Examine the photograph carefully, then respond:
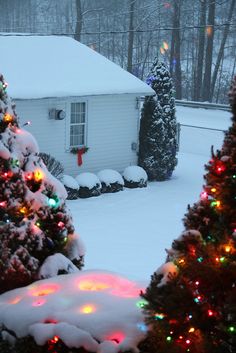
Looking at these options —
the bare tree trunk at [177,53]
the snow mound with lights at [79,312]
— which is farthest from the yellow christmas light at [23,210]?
the bare tree trunk at [177,53]

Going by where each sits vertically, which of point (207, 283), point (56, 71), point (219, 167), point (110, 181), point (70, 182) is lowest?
point (110, 181)

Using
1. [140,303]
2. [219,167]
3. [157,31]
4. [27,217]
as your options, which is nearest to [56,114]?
[27,217]

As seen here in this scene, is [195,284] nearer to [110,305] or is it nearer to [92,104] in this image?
[110,305]

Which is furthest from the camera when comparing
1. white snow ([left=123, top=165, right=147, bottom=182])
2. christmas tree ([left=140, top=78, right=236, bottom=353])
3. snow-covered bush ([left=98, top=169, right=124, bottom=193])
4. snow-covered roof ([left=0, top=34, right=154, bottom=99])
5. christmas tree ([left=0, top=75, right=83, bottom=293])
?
white snow ([left=123, top=165, right=147, bottom=182])

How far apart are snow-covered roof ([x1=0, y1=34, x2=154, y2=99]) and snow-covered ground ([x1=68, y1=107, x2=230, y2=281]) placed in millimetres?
3081

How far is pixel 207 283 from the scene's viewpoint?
507 centimetres

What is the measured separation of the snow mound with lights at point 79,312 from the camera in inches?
232

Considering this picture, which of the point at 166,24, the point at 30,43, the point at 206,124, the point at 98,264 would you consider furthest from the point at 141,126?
the point at 166,24

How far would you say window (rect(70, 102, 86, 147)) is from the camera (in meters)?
19.2

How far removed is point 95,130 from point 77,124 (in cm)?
68

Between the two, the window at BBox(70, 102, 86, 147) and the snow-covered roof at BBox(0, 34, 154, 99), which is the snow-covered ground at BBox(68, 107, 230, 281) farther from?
the snow-covered roof at BBox(0, 34, 154, 99)

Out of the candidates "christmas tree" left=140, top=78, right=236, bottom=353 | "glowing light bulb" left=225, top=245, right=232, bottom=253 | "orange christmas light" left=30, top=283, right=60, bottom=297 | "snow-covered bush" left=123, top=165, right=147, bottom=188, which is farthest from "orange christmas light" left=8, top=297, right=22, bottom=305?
"snow-covered bush" left=123, top=165, right=147, bottom=188

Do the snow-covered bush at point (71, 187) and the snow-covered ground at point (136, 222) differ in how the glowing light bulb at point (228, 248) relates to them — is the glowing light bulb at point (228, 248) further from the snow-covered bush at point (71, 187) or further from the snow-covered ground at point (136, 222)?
the snow-covered bush at point (71, 187)

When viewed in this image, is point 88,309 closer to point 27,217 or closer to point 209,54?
point 27,217
